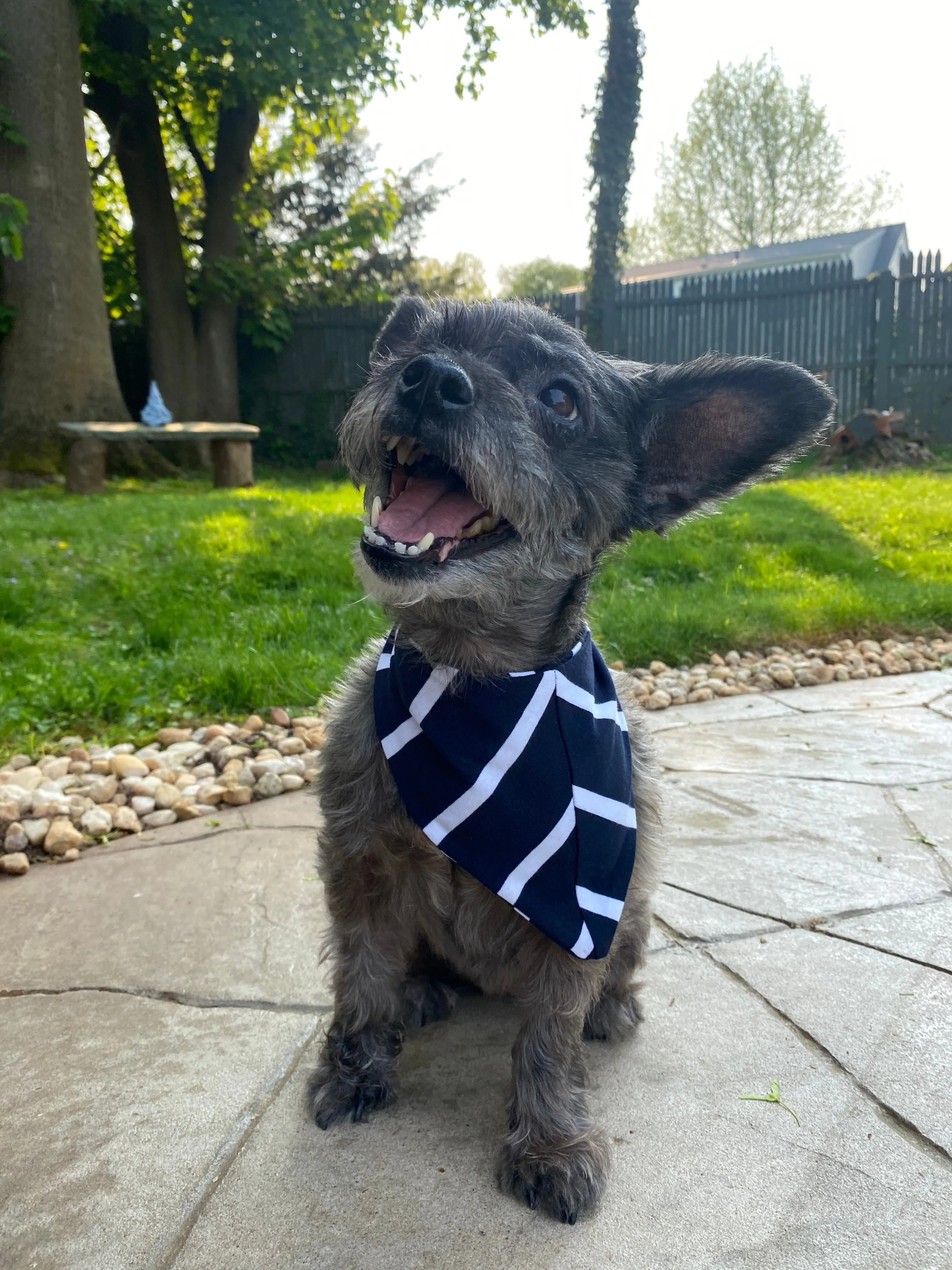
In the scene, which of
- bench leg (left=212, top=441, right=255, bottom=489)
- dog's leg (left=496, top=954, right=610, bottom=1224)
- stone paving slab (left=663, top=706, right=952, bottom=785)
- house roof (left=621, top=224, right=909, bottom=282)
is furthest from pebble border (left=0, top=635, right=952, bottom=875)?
house roof (left=621, top=224, right=909, bottom=282)

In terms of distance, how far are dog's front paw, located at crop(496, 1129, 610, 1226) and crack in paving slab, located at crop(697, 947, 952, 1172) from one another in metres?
0.65

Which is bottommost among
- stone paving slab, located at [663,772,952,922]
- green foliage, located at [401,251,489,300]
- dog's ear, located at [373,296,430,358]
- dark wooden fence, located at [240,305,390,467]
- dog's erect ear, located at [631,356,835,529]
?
stone paving slab, located at [663,772,952,922]

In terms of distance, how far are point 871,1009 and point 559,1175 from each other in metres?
1.07

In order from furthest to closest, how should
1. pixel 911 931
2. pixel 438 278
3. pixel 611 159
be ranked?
pixel 438 278 < pixel 611 159 < pixel 911 931

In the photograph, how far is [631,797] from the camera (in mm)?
2174

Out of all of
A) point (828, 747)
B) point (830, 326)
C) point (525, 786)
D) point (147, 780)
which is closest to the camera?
point (525, 786)

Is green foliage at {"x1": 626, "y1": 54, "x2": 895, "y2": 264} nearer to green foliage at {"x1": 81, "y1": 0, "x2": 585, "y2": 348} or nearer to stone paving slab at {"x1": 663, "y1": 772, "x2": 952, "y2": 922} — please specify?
green foliage at {"x1": 81, "y1": 0, "x2": 585, "y2": 348}

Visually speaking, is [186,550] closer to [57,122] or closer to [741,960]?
[741,960]

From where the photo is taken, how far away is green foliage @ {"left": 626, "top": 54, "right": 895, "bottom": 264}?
122 ft

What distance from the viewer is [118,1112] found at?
77.4 inches

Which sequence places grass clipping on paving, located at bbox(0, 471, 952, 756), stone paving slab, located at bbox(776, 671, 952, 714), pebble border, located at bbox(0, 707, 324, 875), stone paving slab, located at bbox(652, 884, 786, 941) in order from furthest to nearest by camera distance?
1. stone paving slab, located at bbox(776, 671, 952, 714)
2. grass clipping on paving, located at bbox(0, 471, 952, 756)
3. pebble border, located at bbox(0, 707, 324, 875)
4. stone paving slab, located at bbox(652, 884, 786, 941)

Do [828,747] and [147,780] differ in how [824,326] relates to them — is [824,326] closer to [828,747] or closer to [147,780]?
[828,747]

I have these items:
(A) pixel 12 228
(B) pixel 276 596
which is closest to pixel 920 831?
(B) pixel 276 596

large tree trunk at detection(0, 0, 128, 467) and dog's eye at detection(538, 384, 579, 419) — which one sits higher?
large tree trunk at detection(0, 0, 128, 467)
